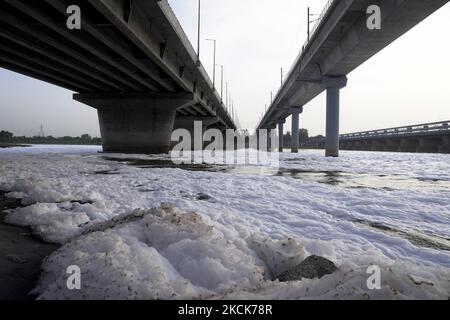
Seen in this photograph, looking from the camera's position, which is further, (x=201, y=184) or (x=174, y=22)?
(x=174, y=22)

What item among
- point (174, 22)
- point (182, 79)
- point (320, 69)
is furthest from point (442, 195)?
point (320, 69)

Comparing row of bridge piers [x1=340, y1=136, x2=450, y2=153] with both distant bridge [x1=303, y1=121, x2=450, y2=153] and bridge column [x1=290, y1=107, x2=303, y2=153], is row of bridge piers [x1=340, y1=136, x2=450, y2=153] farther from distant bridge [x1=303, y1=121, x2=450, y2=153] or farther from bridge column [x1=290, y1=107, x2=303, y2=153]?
bridge column [x1=290, y1=107, x2=303, y2=153]

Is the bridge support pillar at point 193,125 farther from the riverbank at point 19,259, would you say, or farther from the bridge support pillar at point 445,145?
the riverbank at point 19,259

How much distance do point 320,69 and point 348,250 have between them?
3108cm

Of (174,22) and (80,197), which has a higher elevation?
(174,22)

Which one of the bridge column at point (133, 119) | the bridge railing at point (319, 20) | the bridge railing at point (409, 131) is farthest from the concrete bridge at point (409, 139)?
the bridge column at point (133, 119)

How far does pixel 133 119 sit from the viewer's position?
30.1 metres

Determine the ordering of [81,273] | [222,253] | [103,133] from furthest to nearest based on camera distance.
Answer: [103,133] → [222,253] → [81,273]

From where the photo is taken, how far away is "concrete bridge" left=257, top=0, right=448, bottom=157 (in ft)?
53.4

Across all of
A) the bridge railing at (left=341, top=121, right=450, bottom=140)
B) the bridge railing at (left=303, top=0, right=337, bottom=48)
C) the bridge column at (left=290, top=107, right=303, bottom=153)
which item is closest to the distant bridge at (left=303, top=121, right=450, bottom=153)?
the bridge railing at (left=341, top=121, right=450, bottom=140)

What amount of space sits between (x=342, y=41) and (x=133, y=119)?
20103mm

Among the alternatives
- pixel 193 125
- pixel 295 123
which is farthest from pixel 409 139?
pixel 193 125
